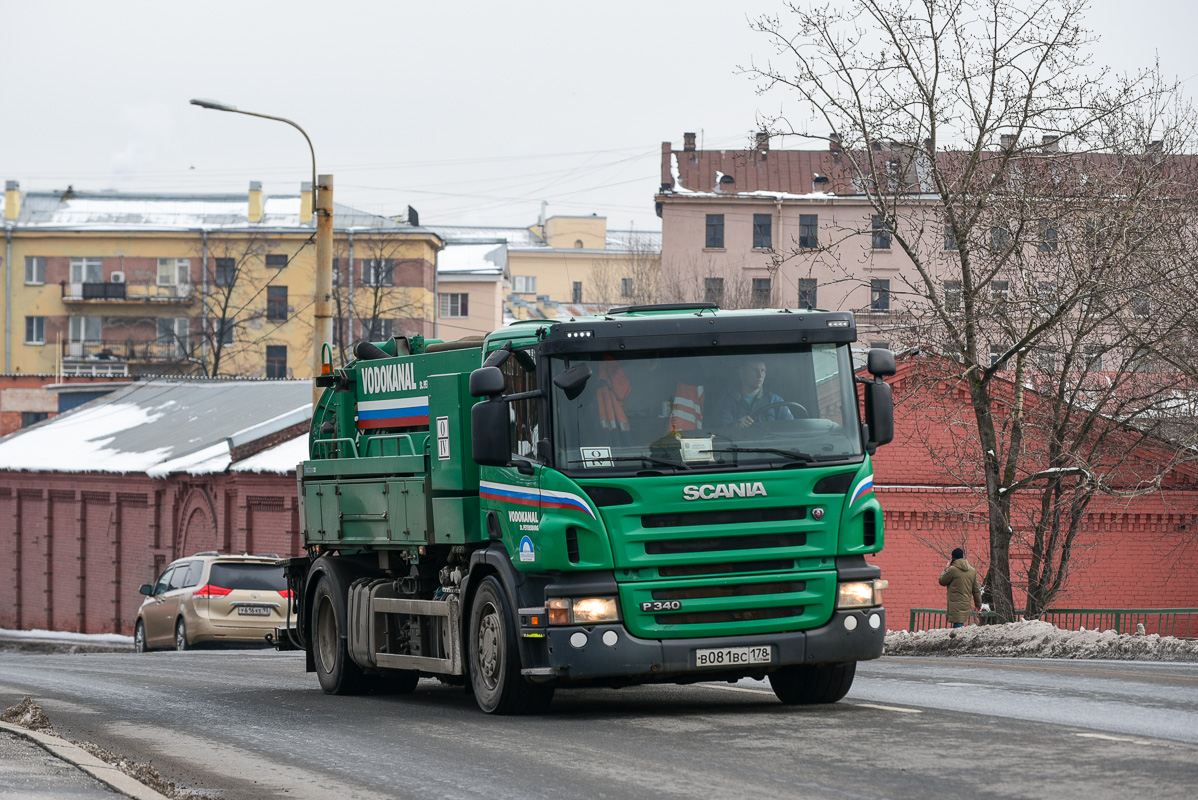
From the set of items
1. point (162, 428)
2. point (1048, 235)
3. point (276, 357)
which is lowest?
point (162, 428)

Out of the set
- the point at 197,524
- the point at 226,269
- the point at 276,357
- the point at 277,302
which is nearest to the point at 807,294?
the point at 197,524

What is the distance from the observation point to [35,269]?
89.1 meters

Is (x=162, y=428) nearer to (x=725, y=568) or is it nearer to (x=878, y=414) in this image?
(x=878, y=414)

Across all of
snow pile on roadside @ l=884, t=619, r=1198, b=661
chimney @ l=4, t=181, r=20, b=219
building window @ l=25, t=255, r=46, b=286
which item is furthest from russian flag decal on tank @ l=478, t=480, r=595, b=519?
chimney @ l=4, t=181, r=20, b=219

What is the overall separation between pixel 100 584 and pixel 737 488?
3748 centimetres

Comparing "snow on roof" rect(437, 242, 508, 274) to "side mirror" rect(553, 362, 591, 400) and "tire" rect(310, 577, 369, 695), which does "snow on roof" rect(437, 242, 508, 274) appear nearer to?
"tire" rect(310, 577, 369, 695)

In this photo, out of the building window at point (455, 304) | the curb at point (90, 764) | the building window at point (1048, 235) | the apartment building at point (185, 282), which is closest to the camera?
the curb at point (90, 764)

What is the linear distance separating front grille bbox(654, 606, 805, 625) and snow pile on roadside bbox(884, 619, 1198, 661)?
21.8 feet

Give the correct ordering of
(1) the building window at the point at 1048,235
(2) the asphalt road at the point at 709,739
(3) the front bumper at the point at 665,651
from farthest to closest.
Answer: (1) the building window at the point at 1048,235 → (3) the front bumper at the point at 665,651 → (2) the asphalt road at the point at 709,739

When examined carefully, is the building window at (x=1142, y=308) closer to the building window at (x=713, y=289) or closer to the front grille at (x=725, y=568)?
the front grille at (x=725, y=568)

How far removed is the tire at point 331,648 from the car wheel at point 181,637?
12.3m

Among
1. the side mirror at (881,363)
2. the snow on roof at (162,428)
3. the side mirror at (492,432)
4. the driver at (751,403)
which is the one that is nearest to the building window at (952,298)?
the side mirror at (881,363)

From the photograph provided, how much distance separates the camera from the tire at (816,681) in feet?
36.8

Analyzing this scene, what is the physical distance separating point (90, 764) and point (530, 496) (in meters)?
3.32
